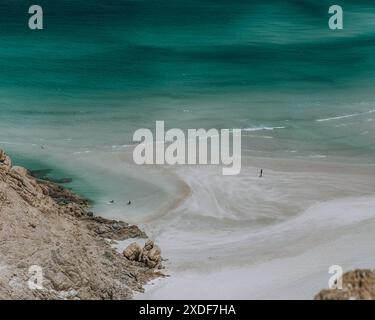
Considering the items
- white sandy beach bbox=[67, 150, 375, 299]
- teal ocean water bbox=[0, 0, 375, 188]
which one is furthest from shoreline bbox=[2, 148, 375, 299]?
teal ocean water bbox=[0, 0, 375, 188]

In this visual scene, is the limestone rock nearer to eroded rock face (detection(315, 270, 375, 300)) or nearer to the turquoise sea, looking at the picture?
the turquoise sea

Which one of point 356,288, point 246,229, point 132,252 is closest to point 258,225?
point 246,229

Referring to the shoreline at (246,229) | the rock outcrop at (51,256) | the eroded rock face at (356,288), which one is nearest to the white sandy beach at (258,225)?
the shoreline at (246,229)

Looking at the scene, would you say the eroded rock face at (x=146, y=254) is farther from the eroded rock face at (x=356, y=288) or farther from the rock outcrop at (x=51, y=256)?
the eroded rock face at (x=356, y=288)

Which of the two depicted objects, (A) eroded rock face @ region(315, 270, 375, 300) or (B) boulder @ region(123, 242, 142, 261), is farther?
(B) boulder @ region(123, 242, 142, 261)

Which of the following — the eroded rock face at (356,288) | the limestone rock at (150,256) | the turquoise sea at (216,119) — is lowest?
the limestone rock at (150,256)

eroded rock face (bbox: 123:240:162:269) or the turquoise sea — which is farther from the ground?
the turquoise sea

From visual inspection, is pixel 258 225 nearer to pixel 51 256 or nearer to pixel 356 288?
pixel 51 256
